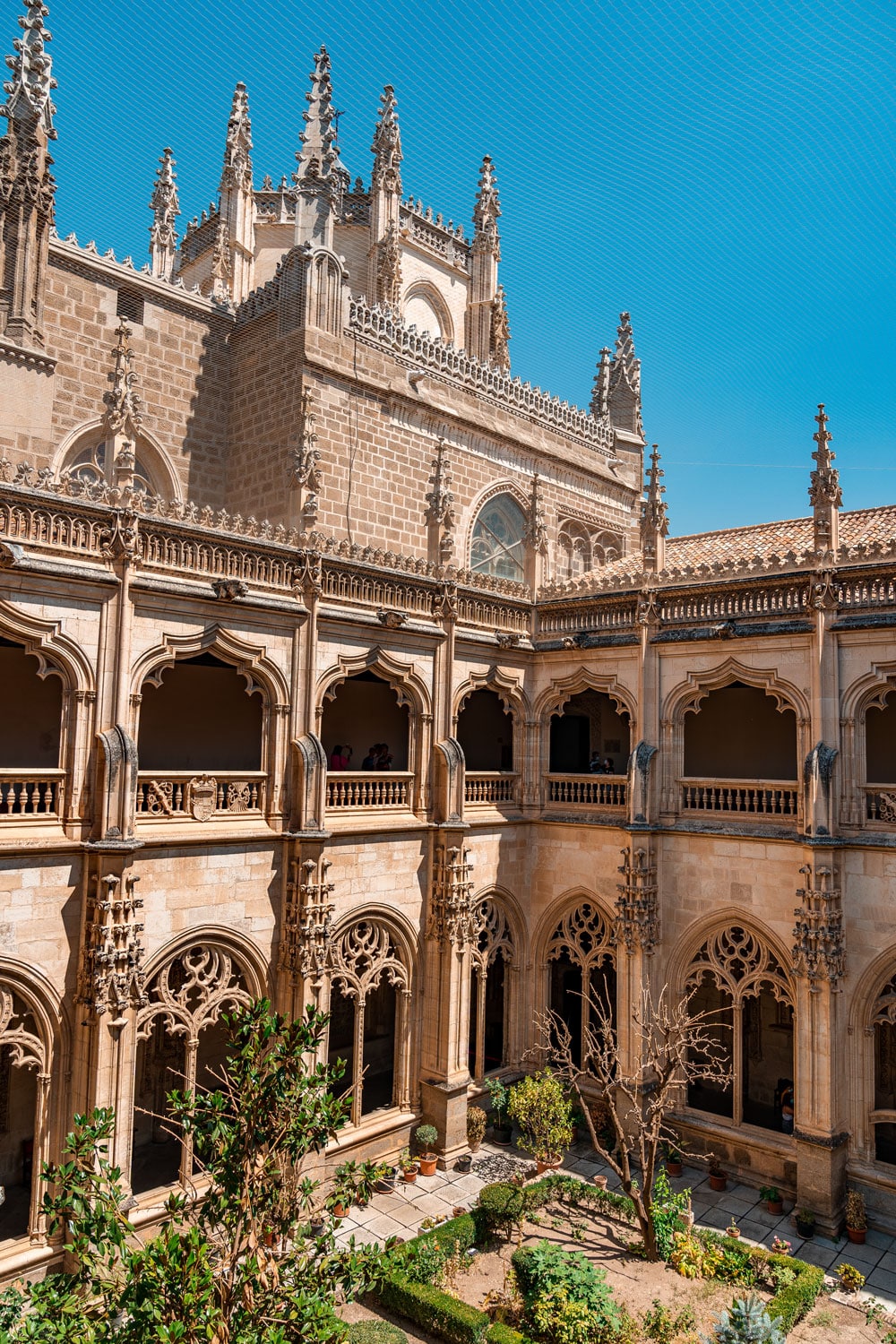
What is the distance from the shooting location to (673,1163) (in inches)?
717

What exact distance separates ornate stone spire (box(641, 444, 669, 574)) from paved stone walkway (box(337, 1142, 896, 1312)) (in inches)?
497

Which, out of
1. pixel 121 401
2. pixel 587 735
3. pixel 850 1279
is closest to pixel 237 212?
pixel 121 401

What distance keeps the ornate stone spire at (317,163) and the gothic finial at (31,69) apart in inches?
212

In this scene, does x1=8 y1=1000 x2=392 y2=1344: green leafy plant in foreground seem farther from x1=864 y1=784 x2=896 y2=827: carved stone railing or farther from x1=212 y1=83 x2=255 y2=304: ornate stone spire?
x1=212 y1=83 x2=255 y2=304: ornate stone spire

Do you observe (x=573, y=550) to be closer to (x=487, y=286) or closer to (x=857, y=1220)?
(x=487, y=286)

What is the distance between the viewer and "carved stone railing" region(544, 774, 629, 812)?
20359 mm

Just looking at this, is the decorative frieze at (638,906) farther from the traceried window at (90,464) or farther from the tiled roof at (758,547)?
the traceried window at (90,464)

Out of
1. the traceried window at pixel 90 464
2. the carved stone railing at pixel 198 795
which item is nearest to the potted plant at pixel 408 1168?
the carved stone railing at pixel 198 795

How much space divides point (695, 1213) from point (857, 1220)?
2726mm

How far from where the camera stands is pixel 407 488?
2278 centimetres

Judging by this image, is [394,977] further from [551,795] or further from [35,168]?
[35,168]

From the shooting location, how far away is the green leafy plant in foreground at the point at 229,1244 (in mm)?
6641

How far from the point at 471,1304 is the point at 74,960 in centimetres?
778

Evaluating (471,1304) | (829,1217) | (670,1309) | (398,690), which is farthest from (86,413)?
(829,1217)
